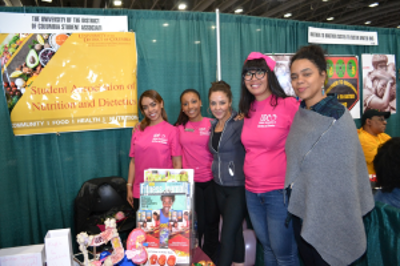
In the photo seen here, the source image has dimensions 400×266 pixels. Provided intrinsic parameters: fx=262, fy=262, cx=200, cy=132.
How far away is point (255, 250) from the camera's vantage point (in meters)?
2.13

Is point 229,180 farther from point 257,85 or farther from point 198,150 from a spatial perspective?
point 257,85

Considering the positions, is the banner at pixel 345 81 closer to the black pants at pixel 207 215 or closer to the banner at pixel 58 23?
the black pants at pixel 207 215

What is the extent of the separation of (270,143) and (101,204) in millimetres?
1684

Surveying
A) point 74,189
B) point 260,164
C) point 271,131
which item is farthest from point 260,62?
point 74,189

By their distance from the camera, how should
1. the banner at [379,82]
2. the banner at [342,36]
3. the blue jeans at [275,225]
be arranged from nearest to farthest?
1. the blue jeans at [275,225]
2. the banner at [342,36]
3. the banner at [379,82]

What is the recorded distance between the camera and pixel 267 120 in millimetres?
1511

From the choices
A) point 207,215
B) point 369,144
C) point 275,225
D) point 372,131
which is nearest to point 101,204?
point 207,215

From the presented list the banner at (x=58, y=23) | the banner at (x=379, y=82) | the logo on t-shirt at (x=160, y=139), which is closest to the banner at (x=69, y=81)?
the banner at (x=58, y=23)

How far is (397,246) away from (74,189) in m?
2.50

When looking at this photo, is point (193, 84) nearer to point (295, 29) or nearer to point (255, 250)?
point (295, 29)

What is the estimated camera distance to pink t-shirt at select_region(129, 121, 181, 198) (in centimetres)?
200

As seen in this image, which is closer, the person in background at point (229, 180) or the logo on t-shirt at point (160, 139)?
the person in background at point (229, 180)

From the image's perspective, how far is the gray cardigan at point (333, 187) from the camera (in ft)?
3.75

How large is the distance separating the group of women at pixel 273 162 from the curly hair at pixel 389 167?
39 cm
